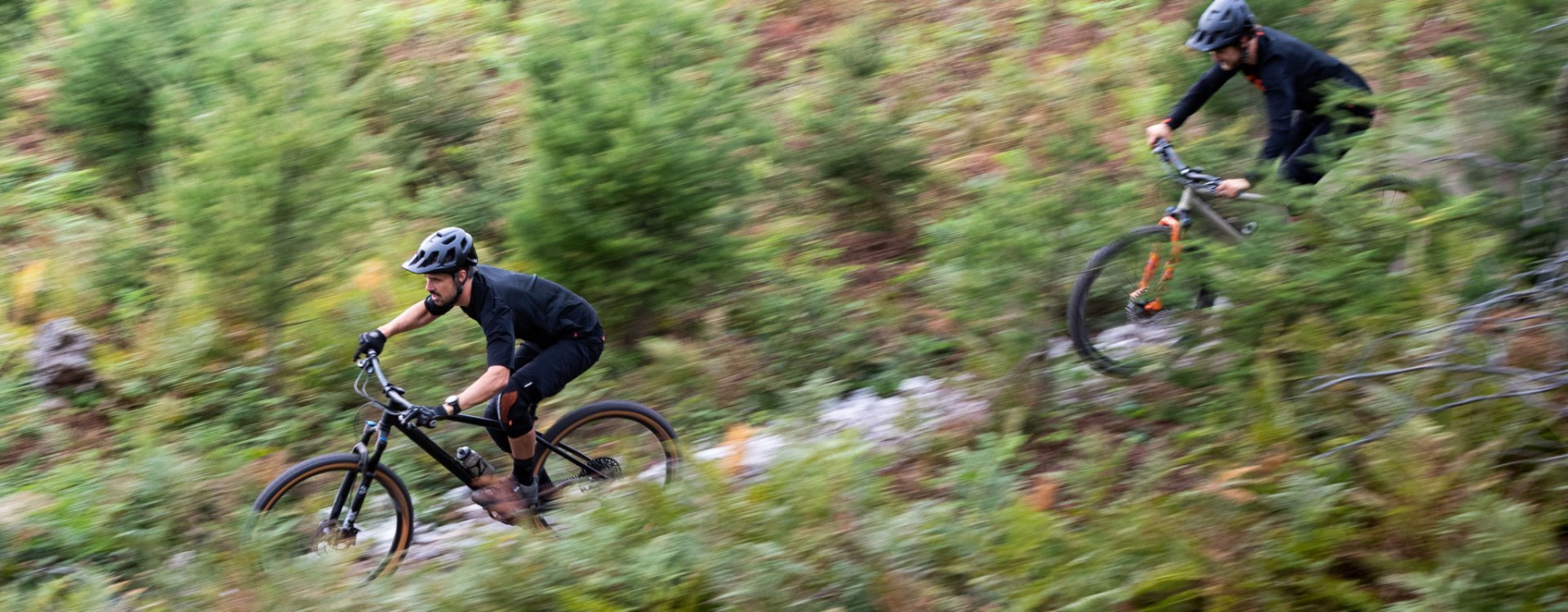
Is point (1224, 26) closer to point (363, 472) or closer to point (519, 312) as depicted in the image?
point (519, 312)

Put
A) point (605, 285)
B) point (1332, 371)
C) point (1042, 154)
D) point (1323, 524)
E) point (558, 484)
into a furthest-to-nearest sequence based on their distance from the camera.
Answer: point (605, 285) → point (1042, 154) → point (558, 484) → point (1332, 371) → point (1323, 524)

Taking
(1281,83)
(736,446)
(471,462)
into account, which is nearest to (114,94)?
(471,462)

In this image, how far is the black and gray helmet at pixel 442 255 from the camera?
5879mm

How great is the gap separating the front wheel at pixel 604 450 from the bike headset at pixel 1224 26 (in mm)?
4160

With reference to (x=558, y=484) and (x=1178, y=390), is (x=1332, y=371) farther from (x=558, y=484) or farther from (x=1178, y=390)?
(x=558, y=484)

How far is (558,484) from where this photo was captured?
6613mm

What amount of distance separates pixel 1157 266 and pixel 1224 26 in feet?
5.08

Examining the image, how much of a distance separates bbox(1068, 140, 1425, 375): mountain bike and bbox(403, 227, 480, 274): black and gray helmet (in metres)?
3.67

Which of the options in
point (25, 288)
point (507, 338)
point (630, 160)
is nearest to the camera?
point (507, 338)

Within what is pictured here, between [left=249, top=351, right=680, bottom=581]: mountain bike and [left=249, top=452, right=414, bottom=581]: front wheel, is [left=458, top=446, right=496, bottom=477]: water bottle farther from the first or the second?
[left=249, top=452, right=414, bottom=581]: front wheel

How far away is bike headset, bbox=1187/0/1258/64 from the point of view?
22.4 feet

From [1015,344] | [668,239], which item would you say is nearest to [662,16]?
[668,239]

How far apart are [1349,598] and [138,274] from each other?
9651mm

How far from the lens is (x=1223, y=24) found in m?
6.86
